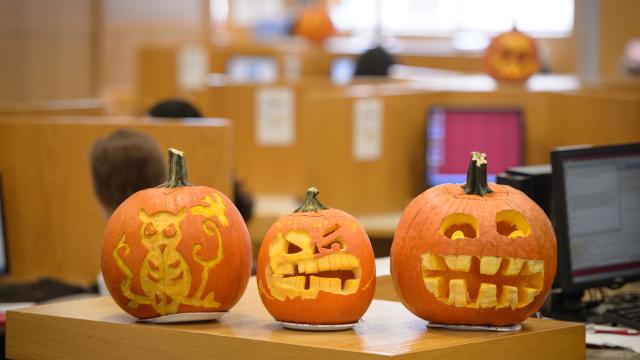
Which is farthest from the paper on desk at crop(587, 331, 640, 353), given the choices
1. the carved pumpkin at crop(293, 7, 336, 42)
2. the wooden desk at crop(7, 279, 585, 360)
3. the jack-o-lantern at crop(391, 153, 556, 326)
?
the carved pumpkin at crop(293, 7, 336, 42)

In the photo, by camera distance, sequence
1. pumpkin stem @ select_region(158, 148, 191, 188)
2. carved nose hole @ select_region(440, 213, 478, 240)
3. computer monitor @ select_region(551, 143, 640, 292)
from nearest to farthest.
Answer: carved nose hole @ select_region(440, 213, 478, 240)
pumpkin stem @ select_region(158, 148, 191, 188)
computer monitor @ select_region(551, 143, 640, 292)

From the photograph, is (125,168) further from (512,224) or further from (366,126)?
(366,126)

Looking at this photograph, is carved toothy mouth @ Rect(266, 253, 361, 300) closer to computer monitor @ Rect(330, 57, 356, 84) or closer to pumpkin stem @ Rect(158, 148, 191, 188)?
pumpkin stem @ Rect(158, 148, 191, 188)

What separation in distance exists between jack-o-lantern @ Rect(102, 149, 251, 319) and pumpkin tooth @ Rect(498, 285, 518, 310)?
48 centimetres

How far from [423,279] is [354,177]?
3016mm

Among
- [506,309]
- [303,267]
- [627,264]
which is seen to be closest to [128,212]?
[303,267]

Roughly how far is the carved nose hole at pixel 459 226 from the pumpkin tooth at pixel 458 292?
0.08 meters

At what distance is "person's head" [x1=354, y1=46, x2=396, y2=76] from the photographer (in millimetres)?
7230

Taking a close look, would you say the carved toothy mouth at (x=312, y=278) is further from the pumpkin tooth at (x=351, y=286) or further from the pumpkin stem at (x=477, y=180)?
the pumpkin stem at (x=477, y=180)

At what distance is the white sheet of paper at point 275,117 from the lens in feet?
19.8

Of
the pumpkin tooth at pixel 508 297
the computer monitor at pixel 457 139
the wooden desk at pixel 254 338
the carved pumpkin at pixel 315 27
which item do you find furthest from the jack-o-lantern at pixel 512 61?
the carved pumpkin at pixel 315 27

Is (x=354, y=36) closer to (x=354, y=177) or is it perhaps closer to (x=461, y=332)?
(x=354, y=177)

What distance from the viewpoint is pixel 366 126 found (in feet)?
16.6

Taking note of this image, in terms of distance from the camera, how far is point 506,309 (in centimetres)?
206
